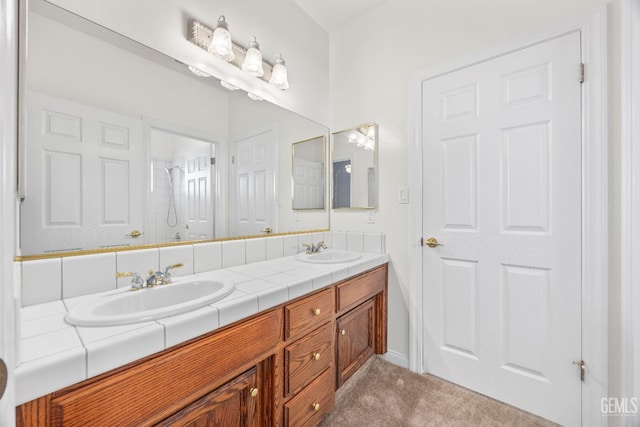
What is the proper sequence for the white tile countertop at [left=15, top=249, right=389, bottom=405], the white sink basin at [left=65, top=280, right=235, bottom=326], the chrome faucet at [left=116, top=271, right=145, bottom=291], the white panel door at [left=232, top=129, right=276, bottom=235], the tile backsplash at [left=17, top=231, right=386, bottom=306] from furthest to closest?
1. the white panel door at [left=232, top=129, right=276, bottom=235]
2. the chrome faucet at [left=116, top=271, right=145, bottom=291]
3. the tile backsplash at [left=17, top=231, right=386, bottom=306]
4. the white sink basin at [left=65, top=280, right=235, bottom=326]
5. the white tile countertop at [left=15, top=249, right=389, bottom=405]

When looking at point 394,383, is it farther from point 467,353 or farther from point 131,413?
point 131,413

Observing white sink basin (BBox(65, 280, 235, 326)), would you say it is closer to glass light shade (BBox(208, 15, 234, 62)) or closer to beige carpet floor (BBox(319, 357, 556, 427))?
beige carpet floor (BBox(319, 357, 556, 427))

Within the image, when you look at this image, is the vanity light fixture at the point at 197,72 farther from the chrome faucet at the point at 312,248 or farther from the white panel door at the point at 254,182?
the chrome faucet at the point at 312,248

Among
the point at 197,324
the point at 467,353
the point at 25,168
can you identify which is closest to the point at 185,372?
the point at 197,324

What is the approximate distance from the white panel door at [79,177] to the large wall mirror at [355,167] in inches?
55.7

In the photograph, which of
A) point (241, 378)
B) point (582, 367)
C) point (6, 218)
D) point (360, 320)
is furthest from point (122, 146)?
point (582, 367)

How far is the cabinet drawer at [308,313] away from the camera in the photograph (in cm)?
109

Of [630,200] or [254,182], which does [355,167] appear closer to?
[254,182]

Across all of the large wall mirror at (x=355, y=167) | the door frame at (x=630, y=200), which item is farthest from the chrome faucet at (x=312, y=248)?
the door frame at (x=630, y=200)

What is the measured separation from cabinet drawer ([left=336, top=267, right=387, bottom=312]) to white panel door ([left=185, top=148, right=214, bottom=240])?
784 mm

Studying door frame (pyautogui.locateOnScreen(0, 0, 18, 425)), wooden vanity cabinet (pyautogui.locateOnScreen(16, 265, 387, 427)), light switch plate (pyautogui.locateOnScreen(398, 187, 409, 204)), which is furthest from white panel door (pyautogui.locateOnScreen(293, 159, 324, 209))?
door frame (pyautogui.locateOnScreen(0, 0, 18, 425))

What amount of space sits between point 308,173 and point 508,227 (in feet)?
4.58

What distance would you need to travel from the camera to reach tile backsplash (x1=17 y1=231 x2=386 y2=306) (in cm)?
91

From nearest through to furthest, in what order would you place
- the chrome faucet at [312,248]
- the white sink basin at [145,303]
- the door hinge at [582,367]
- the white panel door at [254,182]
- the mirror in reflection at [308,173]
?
the white sink basin at [145,303] → the door hinge at [582,367] → the white panel door at [254,182] → the chrome faucet at [312,248] → the mirror in reflection at [308,173]
